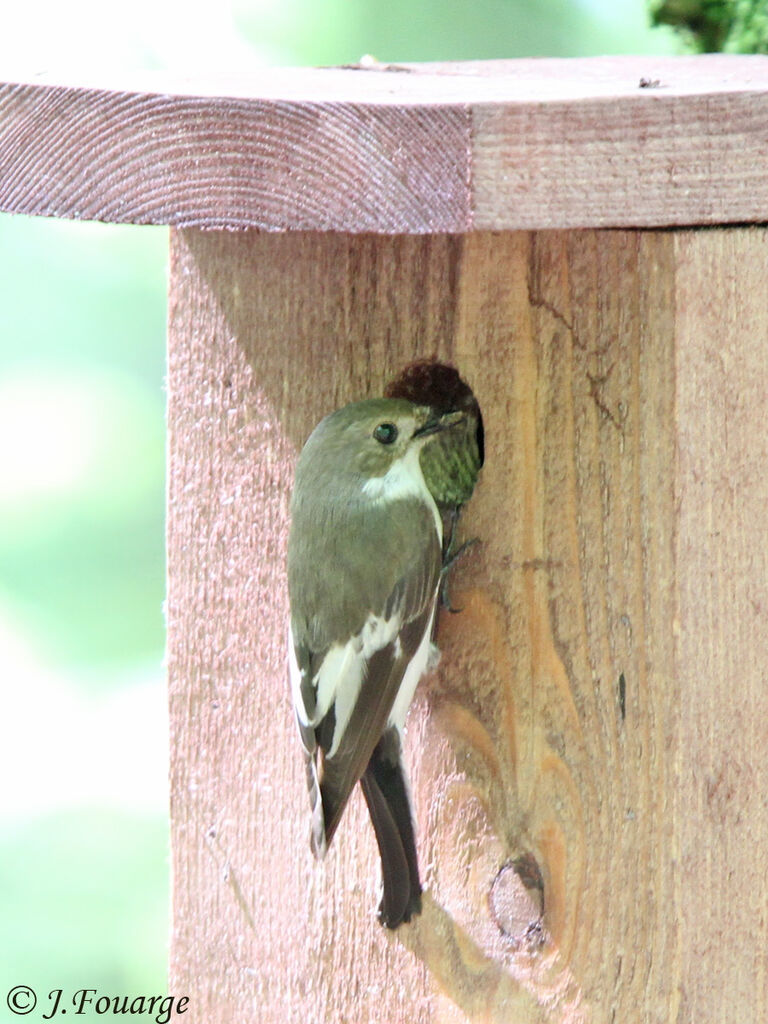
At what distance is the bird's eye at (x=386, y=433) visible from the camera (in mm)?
2053

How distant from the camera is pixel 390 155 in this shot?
1501 mm

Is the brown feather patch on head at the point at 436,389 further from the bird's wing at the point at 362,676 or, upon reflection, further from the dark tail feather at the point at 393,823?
the dark tail feather at the point at 393,823

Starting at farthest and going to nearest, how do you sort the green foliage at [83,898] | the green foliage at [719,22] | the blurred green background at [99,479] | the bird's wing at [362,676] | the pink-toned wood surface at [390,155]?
the blurred green background at [99,479] → the green foliage at [83,898] → the green foliage at [719,22] → the bird's wing at [362,676] → the pink-toned wood surface at [390,155]

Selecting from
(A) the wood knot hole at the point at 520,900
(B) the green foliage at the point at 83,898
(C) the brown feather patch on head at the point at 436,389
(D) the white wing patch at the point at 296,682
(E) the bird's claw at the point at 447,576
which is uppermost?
(C) the brown feather patch on head at the point at 436,389

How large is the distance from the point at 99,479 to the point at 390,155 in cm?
209

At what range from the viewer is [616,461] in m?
1.85

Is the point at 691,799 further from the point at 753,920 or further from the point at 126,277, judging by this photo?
the point at 126,277

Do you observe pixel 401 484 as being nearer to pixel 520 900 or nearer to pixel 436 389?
pixel 436 389

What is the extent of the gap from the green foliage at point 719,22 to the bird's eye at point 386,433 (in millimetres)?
1213

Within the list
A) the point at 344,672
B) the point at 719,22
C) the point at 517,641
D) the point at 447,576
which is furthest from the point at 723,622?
the point at 719,22

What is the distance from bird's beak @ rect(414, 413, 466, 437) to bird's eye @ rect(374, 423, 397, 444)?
35mm

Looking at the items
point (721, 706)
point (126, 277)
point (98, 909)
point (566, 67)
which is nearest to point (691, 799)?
point (721, 706)

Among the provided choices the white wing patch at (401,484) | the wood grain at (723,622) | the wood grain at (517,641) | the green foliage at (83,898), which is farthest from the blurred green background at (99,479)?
the wood grain at (723,622)

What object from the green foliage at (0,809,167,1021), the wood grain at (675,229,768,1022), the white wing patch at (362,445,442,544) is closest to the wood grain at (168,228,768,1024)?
the wood grain at (675,229,768,1022)
